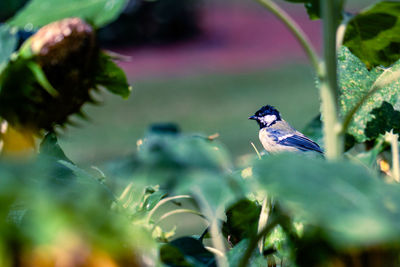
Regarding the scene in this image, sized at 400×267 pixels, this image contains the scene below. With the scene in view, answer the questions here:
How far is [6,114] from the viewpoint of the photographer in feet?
1.19

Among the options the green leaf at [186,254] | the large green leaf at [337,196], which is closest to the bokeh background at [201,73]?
the green leaf at [186,254]

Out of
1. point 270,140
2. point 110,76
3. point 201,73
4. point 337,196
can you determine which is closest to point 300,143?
point 270,140

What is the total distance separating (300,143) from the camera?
558 mm

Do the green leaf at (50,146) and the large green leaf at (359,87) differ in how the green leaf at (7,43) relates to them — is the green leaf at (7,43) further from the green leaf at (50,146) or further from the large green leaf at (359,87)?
the large green leaf at (359,87)

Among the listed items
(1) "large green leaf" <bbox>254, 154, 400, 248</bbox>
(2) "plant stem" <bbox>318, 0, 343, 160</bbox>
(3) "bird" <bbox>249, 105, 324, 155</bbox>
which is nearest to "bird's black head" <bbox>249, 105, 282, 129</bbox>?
(3) "bird" <bbox>249, 105, 324, 155</bbox>

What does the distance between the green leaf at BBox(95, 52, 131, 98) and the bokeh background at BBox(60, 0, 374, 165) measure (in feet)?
11.1

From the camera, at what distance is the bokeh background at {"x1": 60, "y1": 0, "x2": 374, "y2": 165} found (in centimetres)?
469

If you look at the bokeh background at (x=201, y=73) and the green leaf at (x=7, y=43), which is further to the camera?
the bokeh background at (x=201, y=73)

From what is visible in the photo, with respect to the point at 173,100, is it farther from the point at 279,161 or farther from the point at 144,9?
the point at 279,161

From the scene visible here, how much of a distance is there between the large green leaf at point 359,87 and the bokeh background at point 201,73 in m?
3.40

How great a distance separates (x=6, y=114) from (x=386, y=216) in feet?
0.80

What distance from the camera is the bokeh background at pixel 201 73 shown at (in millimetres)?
4688

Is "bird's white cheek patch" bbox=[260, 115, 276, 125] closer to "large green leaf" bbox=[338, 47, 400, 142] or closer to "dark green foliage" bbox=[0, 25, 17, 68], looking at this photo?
"large green leaf" bbox=[338, 47, 400, 142]

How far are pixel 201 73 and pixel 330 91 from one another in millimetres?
6308
